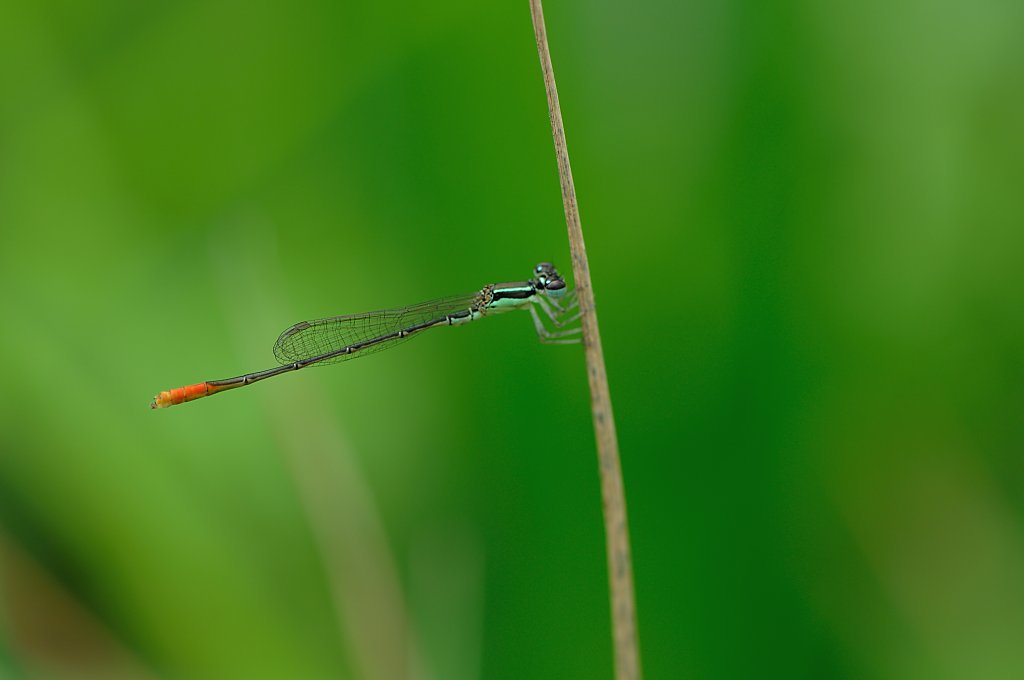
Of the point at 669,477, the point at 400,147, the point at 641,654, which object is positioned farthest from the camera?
the point at 400,147

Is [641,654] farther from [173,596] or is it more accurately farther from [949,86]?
[949,86]

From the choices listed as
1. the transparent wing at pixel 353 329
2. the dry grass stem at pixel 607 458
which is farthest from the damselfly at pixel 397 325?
the dry grass stem at pixel 607 458

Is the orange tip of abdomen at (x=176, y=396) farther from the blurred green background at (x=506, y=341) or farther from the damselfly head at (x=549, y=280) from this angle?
the damselfly head at (x=549, y=280)

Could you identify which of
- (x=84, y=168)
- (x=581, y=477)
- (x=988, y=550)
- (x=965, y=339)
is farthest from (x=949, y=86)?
(x=84, y=168)

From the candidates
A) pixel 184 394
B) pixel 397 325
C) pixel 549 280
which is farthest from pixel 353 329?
pixel 549 280

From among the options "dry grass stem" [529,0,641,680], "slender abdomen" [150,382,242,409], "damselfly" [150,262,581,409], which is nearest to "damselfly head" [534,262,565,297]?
"damselfly" [150,262,581,409]

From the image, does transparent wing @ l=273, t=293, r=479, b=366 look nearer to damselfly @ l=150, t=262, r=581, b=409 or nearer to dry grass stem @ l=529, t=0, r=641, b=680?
damselfly @ l=150, t=262, r=581, b=409

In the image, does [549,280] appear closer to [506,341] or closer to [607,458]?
[506,341]
